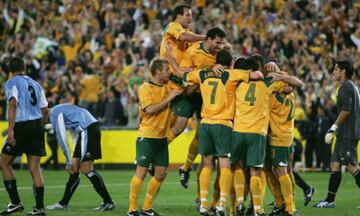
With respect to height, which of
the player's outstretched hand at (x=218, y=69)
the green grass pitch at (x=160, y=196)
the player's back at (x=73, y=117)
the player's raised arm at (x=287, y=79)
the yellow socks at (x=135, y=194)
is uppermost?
the player's outstretched hand at (x=218, y=69)

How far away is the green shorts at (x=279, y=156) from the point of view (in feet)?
46.6

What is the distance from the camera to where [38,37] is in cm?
3139

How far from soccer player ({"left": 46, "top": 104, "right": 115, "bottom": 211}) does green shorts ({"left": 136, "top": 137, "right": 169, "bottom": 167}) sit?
1.66 m

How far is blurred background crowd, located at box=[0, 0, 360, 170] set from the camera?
27.6 metres

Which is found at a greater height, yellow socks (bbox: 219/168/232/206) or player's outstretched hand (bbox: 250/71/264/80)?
player's outstretched hand (bbox: 250/71/264/80)

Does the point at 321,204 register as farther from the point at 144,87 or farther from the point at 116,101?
the point at 116,101

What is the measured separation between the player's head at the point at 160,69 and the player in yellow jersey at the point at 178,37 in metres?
0.54

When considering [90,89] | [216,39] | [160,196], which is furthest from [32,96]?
[90,89]

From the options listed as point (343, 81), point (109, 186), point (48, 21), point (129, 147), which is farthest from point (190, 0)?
point (343, 81)

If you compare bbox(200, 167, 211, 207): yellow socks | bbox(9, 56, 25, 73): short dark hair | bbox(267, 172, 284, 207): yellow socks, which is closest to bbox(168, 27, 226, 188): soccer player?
bbox(200, 167, 211, 207): yellow socks

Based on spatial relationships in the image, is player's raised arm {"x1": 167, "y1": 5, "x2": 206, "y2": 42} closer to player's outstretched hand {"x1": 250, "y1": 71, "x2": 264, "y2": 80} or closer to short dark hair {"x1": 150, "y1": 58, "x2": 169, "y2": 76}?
short dark hair {"x1": 150, "y1": 58, "x2": 169, "y2": 76}

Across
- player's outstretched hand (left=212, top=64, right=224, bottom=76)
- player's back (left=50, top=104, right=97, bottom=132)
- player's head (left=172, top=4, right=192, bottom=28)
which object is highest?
player's head (left=172, top=4, right=192, bottom=28)

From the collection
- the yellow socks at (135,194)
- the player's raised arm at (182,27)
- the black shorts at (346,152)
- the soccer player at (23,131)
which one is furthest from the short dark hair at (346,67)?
the soccer player at (23,131)

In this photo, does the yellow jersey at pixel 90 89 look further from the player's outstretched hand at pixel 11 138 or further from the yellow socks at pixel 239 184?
the yellow socks at pixel 239 184
